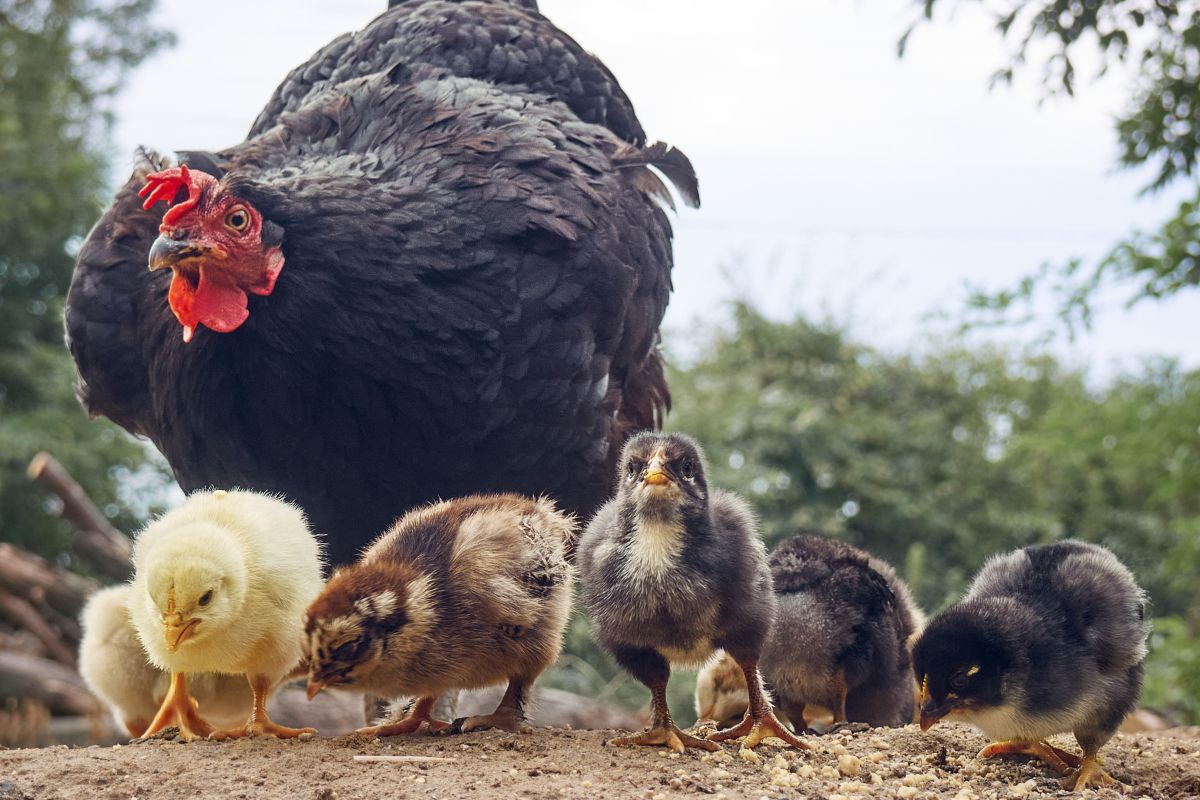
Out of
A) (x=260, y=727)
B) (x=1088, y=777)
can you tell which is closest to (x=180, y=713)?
(x=260, y=727)

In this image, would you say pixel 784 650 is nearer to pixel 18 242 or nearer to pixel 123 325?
pixel 123 325

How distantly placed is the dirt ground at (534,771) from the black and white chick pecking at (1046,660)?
0.48ft

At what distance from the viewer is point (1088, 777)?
3.04 m

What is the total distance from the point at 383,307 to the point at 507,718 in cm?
125

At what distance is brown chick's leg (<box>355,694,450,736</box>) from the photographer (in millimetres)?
3240

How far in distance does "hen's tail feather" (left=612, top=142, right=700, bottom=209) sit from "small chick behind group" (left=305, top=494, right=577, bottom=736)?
150 cm

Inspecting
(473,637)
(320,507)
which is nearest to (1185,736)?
(473,637)

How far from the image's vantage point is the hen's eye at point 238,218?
3361 millimetres

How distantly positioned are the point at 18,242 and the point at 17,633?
6.06 metres

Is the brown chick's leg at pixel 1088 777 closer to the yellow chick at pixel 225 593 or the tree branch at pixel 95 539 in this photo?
the yellow chick at pixel 225 593

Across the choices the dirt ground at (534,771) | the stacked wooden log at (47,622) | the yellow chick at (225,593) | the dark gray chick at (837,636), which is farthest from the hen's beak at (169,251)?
the stacked wooden log at (47,622)

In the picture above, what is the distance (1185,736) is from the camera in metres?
4.10

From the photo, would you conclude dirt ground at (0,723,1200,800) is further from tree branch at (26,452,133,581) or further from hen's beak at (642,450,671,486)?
tree branch at (26,452,133,581)

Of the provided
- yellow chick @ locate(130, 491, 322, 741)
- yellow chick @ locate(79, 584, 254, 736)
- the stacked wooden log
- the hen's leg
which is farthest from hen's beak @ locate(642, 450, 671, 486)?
the stacked wooden log
